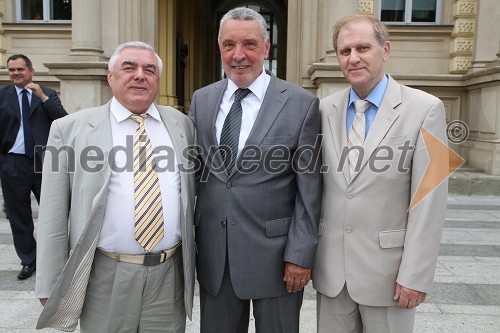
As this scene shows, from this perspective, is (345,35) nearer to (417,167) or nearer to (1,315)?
(417,167)

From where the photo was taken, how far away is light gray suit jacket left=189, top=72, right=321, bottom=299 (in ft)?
7.44

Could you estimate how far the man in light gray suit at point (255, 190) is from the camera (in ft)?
7.44

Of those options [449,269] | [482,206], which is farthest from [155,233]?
[482,206]

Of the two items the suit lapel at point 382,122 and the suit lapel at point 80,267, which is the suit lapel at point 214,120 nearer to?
the suit lapel at point 80,267

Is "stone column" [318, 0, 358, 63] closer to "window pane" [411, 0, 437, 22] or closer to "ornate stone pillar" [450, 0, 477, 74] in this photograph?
"window pane" [411, 0, 437, 22]

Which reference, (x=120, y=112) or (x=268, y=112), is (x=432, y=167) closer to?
(x=268, y=112)

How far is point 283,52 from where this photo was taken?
19.0 metres

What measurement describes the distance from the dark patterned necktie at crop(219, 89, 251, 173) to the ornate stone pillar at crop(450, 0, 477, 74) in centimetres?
879

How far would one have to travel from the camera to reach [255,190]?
2281 millimetres

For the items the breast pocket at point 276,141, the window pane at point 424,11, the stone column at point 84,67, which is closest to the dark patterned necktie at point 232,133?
the breast pocket at point 276,141

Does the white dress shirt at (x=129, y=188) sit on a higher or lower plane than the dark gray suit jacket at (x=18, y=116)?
lower

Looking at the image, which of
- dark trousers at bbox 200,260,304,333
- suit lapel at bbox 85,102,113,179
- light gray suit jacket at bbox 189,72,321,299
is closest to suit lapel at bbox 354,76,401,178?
light gray suit jacket at bbox 189,72,321,299

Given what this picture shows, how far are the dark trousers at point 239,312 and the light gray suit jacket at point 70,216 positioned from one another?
1.31 ft

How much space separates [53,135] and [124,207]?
495 millimetres
